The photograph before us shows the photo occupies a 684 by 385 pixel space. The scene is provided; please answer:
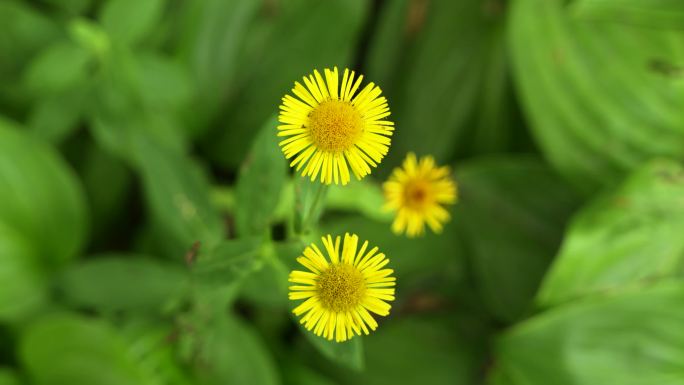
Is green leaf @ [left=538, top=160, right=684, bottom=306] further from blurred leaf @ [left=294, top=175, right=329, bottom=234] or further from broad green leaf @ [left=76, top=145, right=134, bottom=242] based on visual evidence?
broad green leaf @ [left=76, top=145, right=134, bottom=242]

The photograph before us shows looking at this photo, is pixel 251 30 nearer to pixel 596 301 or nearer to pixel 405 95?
pixel 405 95

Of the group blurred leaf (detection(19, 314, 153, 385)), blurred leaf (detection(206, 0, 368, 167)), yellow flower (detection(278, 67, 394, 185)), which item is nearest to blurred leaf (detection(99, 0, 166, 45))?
blurred leaf (detection(206, 0, 368, 167))

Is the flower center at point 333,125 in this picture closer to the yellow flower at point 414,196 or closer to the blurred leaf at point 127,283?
the yellow flower at point 414,196

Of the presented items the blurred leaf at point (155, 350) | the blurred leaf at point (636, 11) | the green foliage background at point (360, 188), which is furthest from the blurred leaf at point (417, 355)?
the blurred leaf at point (636, 11)

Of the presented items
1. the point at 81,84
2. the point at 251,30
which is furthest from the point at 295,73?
the point at 81,84

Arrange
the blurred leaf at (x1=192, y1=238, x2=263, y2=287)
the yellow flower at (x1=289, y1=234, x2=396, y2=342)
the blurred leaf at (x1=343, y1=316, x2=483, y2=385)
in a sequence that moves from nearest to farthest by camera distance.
→ 1. the yellow flower at (x1=289, y1=234, x2=396, y2=342)
2. the blurred leaf at (x1=192, y1=238, x2=263, y2=287)
3. the blurred leaf at (x1=343, y1=316, x2=483, y2=385)

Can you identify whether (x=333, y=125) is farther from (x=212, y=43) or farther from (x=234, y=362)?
(x=212, y=43)

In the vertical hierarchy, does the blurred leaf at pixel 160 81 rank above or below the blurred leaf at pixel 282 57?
below
